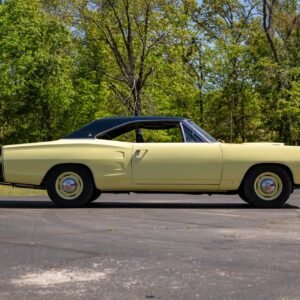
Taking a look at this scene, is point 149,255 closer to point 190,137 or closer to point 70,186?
point 70,186

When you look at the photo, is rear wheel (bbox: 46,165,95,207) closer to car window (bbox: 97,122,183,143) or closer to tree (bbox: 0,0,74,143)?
car window (bbox: 97,122,183,143)

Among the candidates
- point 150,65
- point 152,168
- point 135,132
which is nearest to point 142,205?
point 152,168

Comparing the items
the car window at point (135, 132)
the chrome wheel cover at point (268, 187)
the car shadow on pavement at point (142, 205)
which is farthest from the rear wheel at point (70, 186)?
the chrome wheel cover at point (268, 187)

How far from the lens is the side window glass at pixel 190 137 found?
995 centimetres

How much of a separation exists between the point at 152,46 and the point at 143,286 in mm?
33740

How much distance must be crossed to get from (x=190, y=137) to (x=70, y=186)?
2.11 metres

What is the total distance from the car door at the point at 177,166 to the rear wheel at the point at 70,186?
2.58 feet

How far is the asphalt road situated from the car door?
0.92 m

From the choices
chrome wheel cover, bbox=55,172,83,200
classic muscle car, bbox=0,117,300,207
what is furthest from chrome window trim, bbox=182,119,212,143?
chrome wheel cover, bbox=55,172,83,200

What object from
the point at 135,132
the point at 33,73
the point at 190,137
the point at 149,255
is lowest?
the point at 149,255

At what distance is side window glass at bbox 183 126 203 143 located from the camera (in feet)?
32.7

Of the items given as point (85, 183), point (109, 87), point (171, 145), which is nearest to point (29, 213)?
point (85, 183)

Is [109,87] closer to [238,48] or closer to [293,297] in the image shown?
[238,48]

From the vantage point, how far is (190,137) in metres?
9.98
